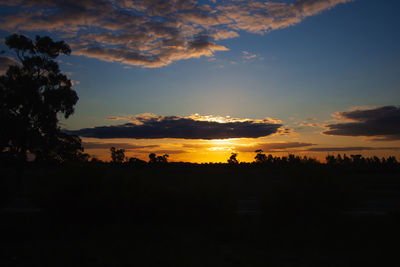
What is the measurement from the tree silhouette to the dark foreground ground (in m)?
11.5

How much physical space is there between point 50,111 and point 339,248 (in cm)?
2090

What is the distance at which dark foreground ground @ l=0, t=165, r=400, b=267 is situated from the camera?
8.34 metres

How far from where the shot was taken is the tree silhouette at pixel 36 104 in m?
22.4

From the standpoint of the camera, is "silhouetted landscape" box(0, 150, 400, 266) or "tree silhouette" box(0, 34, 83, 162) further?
"tree silhouette" box(0, 34, 83, 162)

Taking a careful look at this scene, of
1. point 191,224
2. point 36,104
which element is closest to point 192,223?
point 191,224

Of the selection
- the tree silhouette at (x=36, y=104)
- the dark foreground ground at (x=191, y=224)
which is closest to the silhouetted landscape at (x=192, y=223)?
the dark foreground ground at (x=191, y=224)

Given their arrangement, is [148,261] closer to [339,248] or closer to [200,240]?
[200,240]

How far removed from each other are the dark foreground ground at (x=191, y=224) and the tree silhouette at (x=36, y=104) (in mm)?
11494

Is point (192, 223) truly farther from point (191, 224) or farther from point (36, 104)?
point (36, 104)

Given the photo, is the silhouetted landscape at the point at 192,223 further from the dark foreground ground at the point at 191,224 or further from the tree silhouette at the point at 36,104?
the tree silhouette at the point at 36,104

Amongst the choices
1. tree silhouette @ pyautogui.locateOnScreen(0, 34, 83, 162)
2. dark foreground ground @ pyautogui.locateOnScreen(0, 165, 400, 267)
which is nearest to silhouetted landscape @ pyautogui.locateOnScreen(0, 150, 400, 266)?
dark foreground ground @ pyautogui.locateOnScreen(0, 165, 400, 267)

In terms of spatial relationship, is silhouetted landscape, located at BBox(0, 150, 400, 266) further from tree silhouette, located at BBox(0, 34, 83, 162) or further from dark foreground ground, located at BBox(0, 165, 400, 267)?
tree silhouette, located at BBox(0, 34, 83, 162)

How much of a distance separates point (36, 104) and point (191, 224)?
17.1 m

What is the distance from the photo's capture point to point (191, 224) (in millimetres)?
11242
